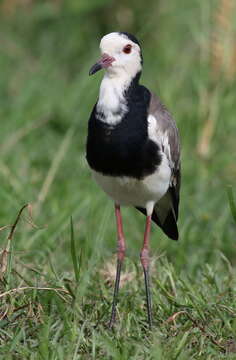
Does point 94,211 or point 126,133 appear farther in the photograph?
point 94,211

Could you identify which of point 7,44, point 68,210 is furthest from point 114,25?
point 68,210

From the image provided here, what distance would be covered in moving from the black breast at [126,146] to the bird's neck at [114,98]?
2 centimetres

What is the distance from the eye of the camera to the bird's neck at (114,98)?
13.5ft

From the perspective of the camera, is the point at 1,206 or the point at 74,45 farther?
the point at 74,45

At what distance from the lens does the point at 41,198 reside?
587 centimetres

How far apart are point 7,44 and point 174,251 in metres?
3.84

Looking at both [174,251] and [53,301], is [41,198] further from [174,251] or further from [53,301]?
[53,301]

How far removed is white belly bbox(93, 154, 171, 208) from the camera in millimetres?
4199

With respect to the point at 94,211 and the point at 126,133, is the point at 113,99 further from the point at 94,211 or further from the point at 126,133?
the point at 94,211

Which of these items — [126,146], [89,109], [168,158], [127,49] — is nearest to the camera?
[126,146]

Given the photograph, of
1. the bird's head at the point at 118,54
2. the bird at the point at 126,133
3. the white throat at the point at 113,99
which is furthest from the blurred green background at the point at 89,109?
the bird's head at the point at 118,54

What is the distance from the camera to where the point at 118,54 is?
4.17m

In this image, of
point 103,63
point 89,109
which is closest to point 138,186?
point 103,63

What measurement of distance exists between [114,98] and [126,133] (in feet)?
0.56
